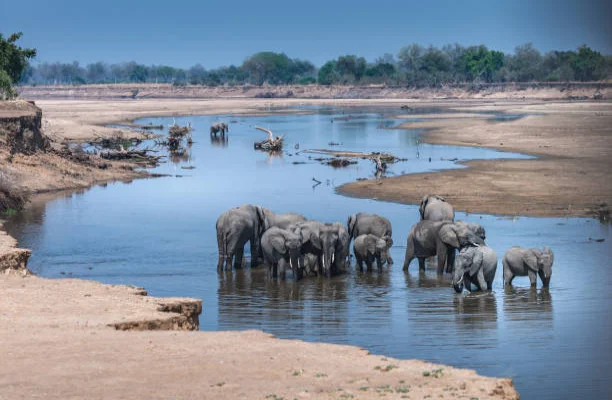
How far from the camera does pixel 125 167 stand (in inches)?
1660

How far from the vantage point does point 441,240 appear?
824 inches

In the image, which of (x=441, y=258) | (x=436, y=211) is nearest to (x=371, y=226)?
(x=441, y=258)

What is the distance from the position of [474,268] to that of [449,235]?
1877mm

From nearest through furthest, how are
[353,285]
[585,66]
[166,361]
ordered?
[166,361]
[353,285]
[585,66]

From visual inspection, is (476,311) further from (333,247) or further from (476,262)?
(333,247)

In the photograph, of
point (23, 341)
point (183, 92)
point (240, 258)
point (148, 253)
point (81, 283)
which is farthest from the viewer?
point (183, 92)

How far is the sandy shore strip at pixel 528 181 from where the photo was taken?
99.3ft

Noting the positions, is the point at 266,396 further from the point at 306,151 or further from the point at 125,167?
the point at 306,151

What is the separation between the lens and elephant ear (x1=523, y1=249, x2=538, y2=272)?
1928 cm

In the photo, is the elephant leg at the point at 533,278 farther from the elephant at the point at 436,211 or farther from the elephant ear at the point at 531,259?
the elephant at the point at 436,211

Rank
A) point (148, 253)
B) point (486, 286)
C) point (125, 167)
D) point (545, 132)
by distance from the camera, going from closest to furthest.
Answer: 1. point (486, 286)
2. point (148, 253)
3. point (125, 167)
4. point (545, 132)

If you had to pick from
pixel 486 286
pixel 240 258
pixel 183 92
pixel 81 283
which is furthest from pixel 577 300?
pixel 183 92

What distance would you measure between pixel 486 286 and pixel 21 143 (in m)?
23.5

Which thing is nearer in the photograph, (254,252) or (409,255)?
(409,255)
